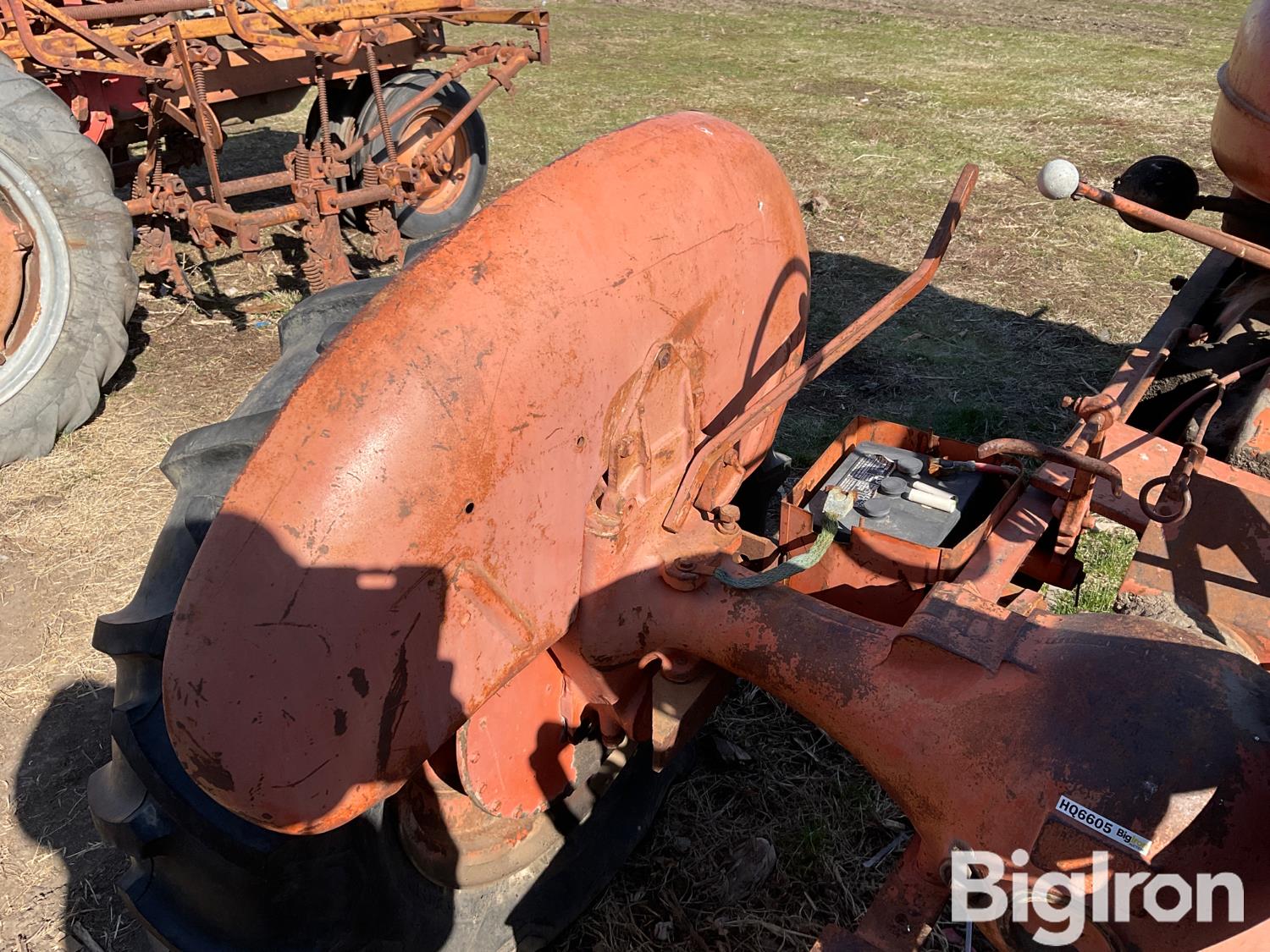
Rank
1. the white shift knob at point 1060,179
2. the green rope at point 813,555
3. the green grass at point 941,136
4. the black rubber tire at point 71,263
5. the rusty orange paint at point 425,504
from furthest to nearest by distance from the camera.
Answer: the green grass at point 941,136
the black rubber tire at point 71,263
the white shift knob at point 1060,179
the green rope at point 813,555
the rusty orange paint at point 425,504

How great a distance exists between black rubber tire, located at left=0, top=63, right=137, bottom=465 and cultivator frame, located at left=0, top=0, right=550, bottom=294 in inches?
14.5

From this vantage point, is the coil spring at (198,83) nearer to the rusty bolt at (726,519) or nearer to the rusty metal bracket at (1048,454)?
the rusty bolt at (726,519)

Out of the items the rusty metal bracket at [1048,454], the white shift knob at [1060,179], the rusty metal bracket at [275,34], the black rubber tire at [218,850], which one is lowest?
the black rubber tire at [218,850]

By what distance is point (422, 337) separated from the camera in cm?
118

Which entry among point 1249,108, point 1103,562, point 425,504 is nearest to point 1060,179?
point 1103,562

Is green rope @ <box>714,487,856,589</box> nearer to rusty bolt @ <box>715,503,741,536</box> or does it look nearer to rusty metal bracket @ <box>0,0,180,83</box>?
rusty bolt @ <box>715,503,741,536</box>

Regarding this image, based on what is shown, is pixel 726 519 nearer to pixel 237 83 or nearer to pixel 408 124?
pixel 237 83

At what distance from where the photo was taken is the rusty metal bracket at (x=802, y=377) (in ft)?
5.44

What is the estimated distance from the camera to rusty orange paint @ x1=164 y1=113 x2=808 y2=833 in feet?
3.73

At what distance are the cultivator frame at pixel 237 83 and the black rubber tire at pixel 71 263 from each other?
0.37 meters

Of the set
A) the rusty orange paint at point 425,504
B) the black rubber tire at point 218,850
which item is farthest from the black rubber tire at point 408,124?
the rusty orange paint at point 425,504

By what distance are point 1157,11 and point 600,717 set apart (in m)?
14.5

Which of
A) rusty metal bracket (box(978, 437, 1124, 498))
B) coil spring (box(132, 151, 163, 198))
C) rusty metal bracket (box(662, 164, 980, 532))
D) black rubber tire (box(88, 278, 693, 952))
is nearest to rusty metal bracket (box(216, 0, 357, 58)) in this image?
coil spring (box(132, 151, 163, 198))

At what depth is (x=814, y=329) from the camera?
16.1ft
